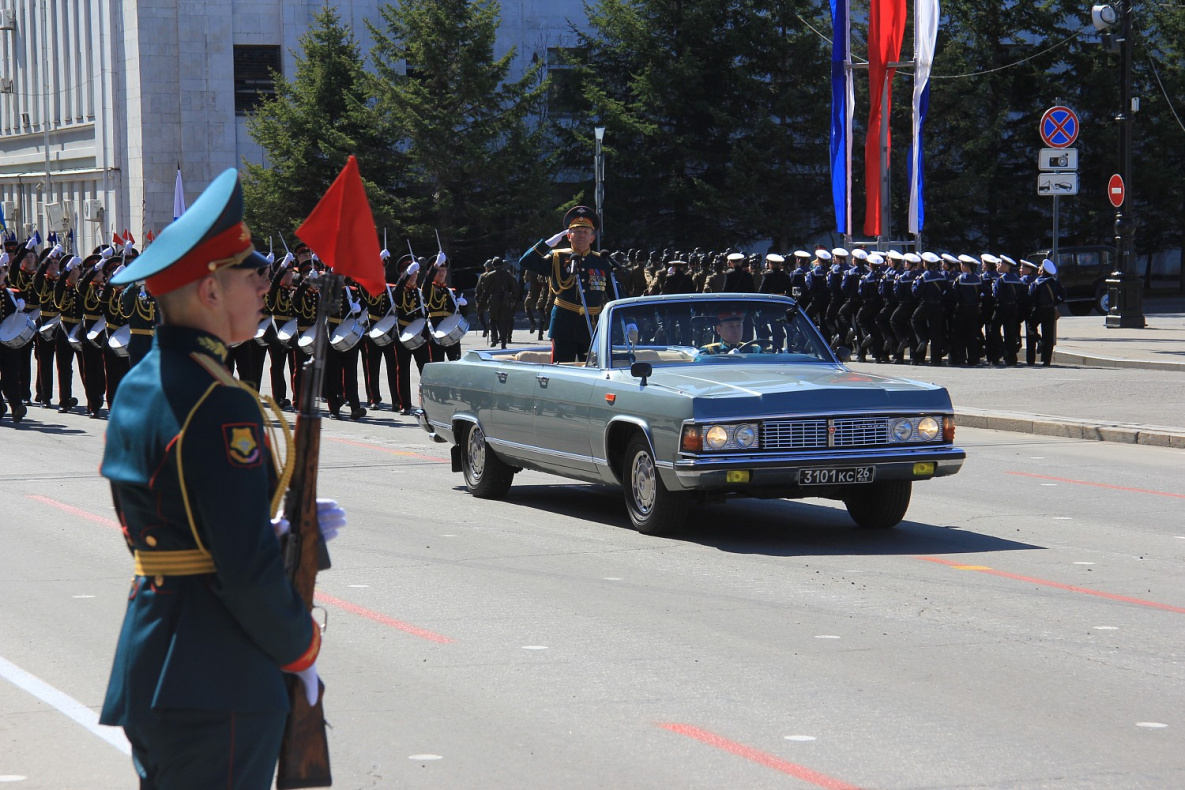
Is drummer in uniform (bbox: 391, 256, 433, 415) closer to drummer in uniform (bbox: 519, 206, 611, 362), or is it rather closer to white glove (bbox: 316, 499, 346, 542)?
drummer in uniform (bbox: 519, 206, 611, 362)

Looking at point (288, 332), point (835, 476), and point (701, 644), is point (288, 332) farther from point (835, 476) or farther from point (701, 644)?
point (701, 644)

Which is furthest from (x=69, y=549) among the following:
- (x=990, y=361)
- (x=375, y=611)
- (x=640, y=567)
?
(x=990, y=361)

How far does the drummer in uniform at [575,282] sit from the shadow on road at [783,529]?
1718 millimetres

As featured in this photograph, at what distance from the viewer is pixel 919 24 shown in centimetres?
2927

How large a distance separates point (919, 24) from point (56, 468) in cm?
1938

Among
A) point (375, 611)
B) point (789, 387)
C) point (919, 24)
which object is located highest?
point (919, 24)

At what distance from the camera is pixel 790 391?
32.4ft

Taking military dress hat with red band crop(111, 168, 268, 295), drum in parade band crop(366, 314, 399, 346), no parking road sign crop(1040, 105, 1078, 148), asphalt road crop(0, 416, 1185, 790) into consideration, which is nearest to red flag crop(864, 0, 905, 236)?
no parking road sign crop(1040, 105, 1078, 148)

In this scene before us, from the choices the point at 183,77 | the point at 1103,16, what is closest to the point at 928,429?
the point at 1103,16

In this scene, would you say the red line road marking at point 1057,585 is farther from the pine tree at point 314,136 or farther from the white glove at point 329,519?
the pine tree at point 314,136

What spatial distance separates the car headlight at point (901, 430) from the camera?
10.0 meters

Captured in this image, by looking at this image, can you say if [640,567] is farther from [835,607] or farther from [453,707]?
[453,707]

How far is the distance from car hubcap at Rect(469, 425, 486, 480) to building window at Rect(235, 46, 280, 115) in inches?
1806

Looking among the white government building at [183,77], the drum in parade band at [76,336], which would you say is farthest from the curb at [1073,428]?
the white government building at [183,77]
